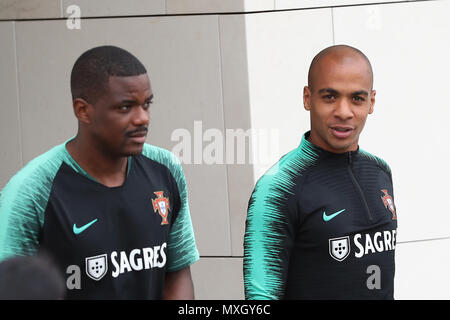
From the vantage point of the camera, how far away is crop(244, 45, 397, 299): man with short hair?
2.59 metres

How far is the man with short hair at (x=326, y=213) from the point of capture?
Answer: 2.59 m

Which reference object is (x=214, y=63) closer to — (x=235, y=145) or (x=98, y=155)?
(x=235, y=145)

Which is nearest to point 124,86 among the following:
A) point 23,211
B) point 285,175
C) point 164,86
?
point 23,211

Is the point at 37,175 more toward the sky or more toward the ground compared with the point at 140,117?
more toward the ground

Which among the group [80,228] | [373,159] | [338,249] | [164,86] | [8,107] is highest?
[164,86]

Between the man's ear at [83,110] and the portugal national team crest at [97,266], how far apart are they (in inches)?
19.0

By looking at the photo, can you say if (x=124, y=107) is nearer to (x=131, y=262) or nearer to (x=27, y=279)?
(x=131, y=262)

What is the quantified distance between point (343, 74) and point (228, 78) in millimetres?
2296

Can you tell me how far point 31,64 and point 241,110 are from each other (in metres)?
1.54

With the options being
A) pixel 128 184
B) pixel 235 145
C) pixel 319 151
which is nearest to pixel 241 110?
pixel 235 145

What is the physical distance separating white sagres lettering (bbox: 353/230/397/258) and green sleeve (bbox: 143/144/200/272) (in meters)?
0.65

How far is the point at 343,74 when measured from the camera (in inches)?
106

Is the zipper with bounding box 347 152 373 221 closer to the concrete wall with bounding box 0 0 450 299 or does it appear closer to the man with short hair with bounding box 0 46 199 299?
the man with short hair with bounding box 0 46 199 299

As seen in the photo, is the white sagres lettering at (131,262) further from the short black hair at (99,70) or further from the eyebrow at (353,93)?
the eyebrow at (353,93)
